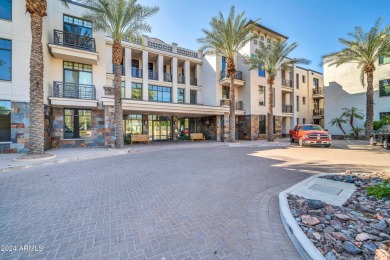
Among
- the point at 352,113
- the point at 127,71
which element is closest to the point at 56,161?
the point at 127,71

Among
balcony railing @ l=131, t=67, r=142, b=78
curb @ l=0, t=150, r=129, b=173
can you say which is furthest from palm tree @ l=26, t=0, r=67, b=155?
balcony railing @ l=131, t=67, r=142, b=78

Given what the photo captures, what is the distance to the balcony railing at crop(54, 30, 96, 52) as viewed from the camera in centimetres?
1459

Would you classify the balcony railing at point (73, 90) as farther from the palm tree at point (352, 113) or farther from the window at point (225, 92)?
the palm tree at point (352, 113)

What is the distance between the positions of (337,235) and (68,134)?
1809cm

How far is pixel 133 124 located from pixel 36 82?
11141 millimetres

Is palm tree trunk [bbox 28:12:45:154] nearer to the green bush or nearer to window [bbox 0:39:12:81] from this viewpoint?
window [bbox 0:39:12:81]

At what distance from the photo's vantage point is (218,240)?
120 inches

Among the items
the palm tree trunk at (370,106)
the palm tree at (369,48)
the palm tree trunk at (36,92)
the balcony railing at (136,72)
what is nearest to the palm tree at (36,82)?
the palm tree trunk at (36,92)

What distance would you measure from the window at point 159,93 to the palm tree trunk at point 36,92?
11.7 m

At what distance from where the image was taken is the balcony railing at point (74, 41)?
14.6 metres

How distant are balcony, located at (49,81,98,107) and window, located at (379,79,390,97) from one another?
30.3 m

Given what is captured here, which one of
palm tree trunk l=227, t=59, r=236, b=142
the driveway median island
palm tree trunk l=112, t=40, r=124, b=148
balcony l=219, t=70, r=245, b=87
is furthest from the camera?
balcony l=219, t=70, r=245, b=87

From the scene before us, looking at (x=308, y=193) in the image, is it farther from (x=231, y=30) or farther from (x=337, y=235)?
(x=231, y=30)

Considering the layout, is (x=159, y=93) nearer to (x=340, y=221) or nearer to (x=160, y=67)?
(x=160, y=67)
